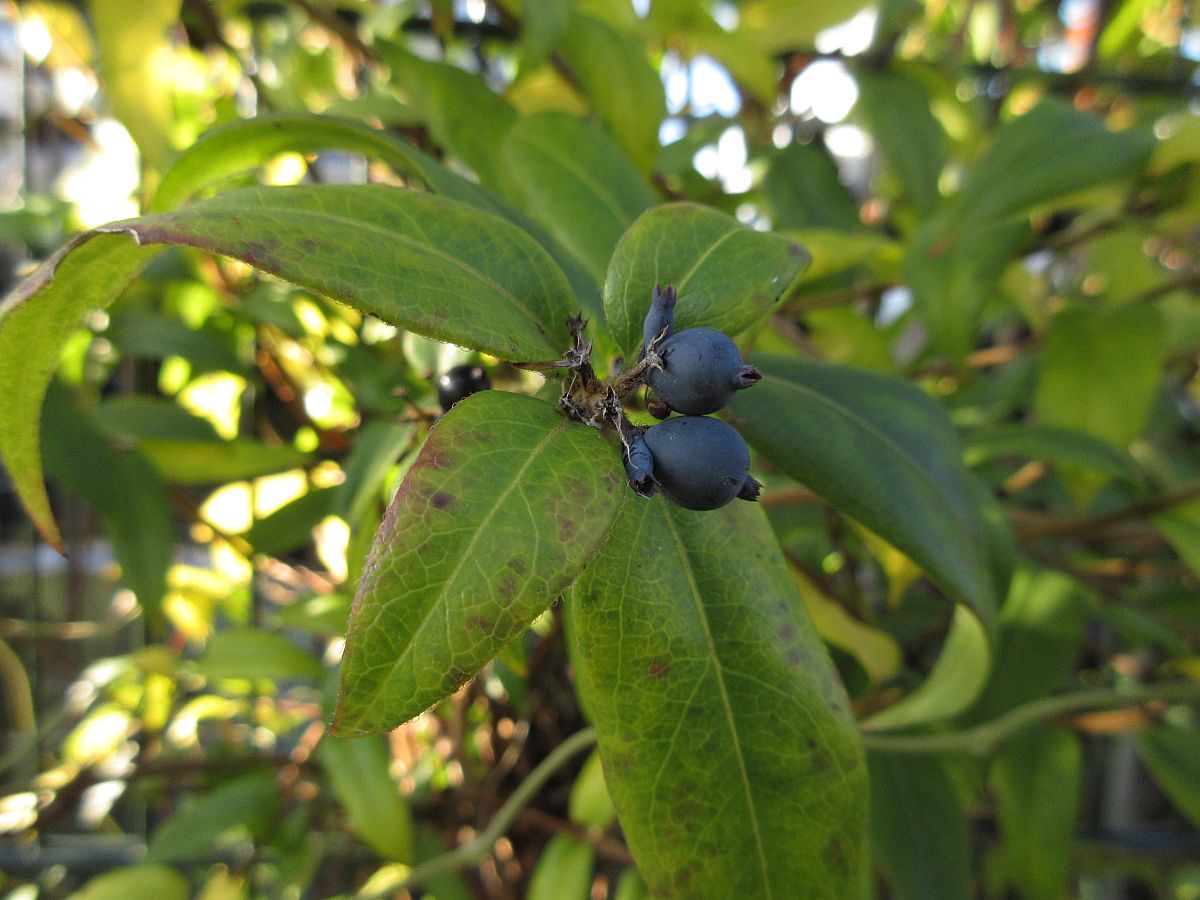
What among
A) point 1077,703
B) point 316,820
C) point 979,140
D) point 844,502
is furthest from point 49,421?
point 979,140

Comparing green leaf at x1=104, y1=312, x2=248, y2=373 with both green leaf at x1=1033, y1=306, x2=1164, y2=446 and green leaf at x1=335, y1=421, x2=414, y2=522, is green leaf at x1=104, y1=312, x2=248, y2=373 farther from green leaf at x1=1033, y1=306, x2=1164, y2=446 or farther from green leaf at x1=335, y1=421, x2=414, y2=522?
green leaf at x1=1033, y1=306, x2=1164, y2=446

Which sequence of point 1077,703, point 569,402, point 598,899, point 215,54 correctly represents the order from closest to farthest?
point 569,402
point 1077,703
point 598,899
point 215,54

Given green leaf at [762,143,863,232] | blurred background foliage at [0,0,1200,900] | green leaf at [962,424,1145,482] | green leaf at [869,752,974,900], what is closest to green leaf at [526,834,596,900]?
blurred background foliage at [0,0,1200,900]

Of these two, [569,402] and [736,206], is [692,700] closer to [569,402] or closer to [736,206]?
[569,402]

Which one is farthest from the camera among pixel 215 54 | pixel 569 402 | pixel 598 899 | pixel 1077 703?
pixel 215 54

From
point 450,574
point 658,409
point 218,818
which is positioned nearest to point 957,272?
point 658,409

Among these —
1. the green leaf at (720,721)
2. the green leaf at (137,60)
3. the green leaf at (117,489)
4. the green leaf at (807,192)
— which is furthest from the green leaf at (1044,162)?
the green leaf at (117,489)

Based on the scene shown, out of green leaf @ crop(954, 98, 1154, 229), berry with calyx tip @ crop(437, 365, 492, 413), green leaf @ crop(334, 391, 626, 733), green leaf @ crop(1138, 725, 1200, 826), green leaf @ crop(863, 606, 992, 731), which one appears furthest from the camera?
green leaf @ crop(1138, 725, 1200, 826)
